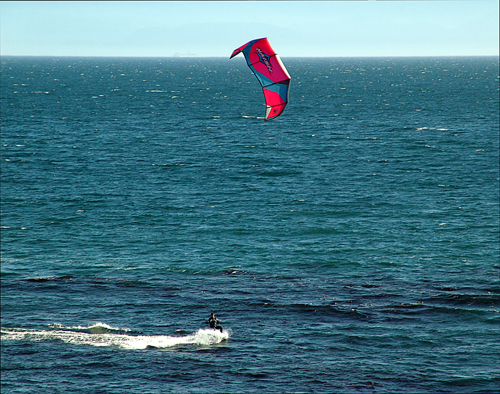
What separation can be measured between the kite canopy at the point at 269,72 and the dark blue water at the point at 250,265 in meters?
16.8

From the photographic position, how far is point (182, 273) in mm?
52062

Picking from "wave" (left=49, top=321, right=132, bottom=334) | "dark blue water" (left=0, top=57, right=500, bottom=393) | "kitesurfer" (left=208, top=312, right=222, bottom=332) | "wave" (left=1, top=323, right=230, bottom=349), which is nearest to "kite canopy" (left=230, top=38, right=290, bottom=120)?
"kitesurfer" (left=208, top=312, right=222, bottom=332)

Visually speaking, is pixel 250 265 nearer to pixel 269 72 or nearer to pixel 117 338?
pixel 117 338

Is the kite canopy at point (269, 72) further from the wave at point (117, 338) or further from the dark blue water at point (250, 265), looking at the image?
the dark blue water at point (250, 265)

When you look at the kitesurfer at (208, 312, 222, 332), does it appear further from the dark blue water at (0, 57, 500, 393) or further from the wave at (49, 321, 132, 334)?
the wave at (49, 321, 132, 334)

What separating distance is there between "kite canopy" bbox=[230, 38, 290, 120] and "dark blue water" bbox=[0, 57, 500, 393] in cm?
1685

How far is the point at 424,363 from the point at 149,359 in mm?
18519

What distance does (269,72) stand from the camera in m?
34.1

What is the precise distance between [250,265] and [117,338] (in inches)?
719

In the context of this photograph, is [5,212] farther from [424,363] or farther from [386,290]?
[424,363]

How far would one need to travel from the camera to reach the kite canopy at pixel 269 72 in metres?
33.2

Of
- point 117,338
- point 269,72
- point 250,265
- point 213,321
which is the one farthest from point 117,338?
point 269,72

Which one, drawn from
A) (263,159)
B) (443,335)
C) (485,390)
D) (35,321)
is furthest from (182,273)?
(263,159)

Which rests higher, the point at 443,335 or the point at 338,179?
the point at 338,179
